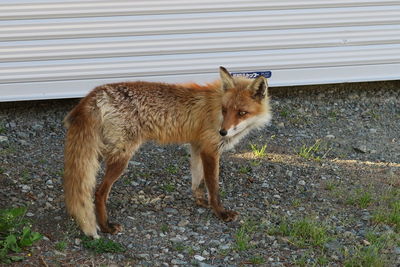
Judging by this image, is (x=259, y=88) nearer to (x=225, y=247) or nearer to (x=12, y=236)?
(x=225, y=247)

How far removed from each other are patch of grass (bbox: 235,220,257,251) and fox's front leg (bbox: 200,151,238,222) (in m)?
0.16

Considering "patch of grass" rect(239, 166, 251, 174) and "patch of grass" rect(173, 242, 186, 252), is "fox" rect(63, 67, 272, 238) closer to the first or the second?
"patch of grass" rect(173, 242, 186, 252)

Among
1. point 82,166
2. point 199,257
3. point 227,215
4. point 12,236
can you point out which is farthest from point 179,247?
point 12,236

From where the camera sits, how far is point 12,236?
14.7 feet

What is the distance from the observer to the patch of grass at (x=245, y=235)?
4977mm

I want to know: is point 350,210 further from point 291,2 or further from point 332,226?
point 291,2

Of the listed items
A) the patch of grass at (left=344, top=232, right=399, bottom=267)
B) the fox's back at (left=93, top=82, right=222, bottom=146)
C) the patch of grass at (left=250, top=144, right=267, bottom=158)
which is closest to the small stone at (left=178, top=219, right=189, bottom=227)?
the fox's back at (left=93, top=82, right=222, bottom=146)

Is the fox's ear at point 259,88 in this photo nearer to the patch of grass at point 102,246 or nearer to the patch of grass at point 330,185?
the patch of grass at point 330,185

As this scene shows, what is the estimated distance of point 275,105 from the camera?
26.4 ft

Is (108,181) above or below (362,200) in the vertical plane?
above

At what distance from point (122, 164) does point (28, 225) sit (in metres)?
0.85

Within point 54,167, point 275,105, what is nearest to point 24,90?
point 54,167

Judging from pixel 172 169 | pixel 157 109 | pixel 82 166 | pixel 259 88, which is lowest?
pixel 172 169

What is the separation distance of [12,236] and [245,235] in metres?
1.80
